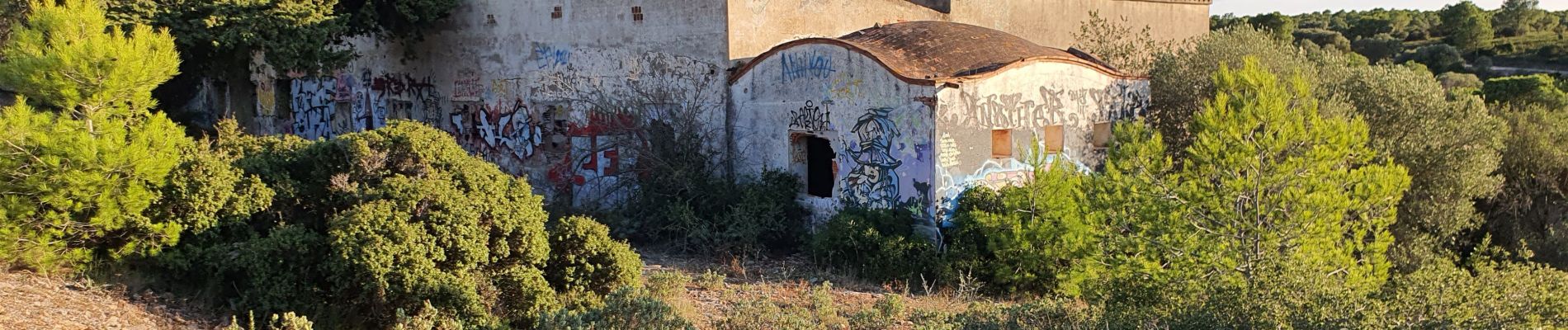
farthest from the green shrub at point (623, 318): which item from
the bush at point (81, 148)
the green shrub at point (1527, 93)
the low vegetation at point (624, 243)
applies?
the green shrub at point (1527, 93)

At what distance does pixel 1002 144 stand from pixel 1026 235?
144 cm

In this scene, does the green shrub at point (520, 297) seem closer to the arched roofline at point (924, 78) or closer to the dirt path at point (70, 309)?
the dirt path at point (70, 309)

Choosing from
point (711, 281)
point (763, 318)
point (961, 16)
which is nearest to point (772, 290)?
point (711, 281)

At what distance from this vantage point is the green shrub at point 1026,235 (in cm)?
1135

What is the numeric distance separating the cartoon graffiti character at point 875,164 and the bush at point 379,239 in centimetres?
423

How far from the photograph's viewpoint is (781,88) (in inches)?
521

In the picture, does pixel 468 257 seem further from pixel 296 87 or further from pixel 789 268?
pixel 296 87

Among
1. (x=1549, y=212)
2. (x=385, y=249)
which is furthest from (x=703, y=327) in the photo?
(x=1549, y=212)

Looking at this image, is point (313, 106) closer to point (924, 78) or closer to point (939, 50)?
point (939, 50)

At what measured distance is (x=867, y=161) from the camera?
12.4m

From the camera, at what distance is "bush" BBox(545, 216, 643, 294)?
31.1ft

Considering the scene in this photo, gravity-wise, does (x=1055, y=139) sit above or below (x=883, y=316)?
above

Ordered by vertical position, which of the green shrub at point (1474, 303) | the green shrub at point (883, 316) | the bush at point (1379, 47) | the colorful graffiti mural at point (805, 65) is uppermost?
the bush at point (1379, 47)

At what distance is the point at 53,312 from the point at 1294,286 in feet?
28.6
